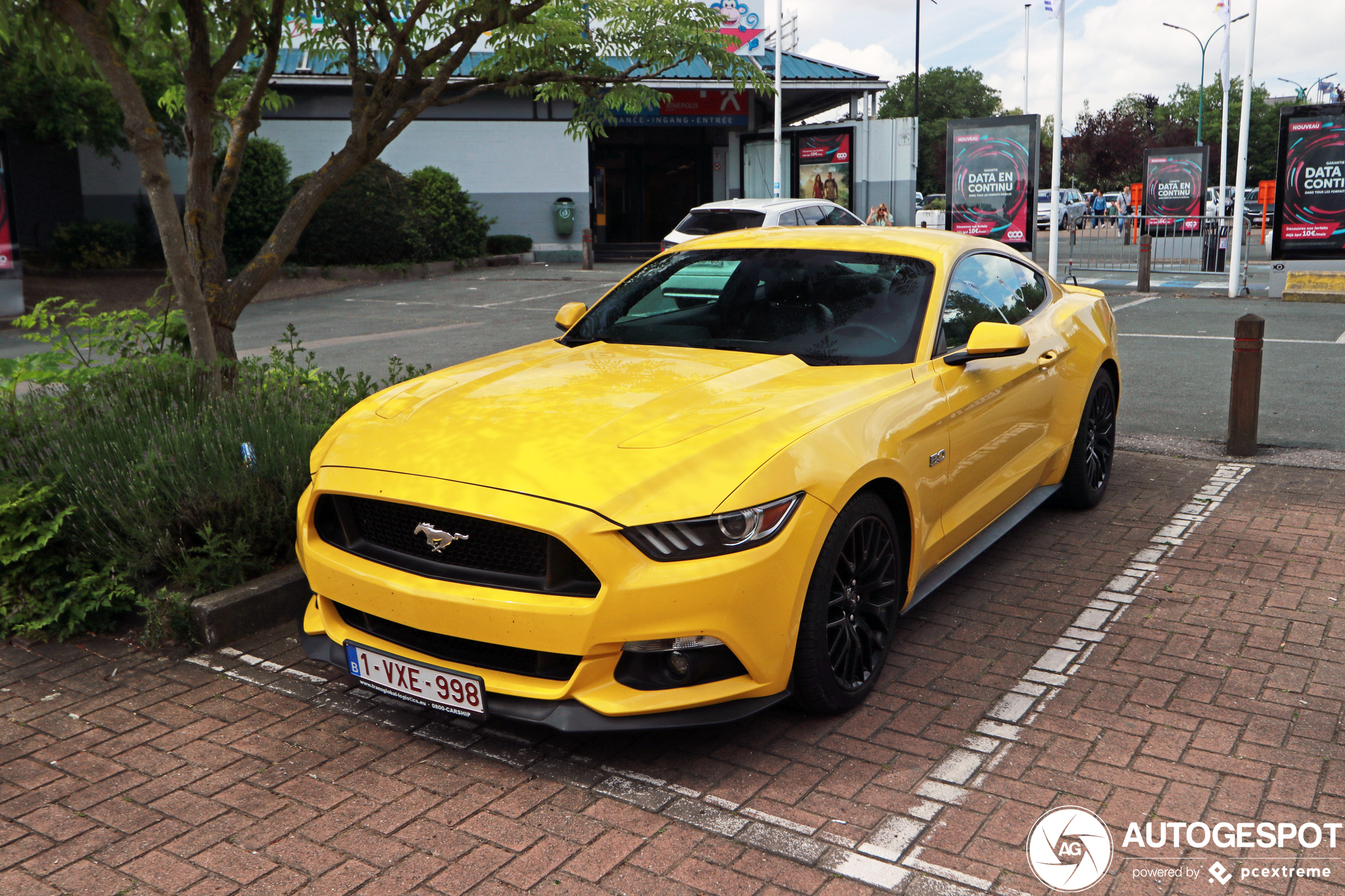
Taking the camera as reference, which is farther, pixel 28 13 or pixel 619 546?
pixel 28 13

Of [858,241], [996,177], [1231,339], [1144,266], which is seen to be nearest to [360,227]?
[996,177]

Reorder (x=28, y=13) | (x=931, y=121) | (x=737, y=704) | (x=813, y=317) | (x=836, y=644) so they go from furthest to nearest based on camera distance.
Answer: (x=931, y=121)
(x=28, y=13)
(x=813, y=317)
(x=836, y=644)
(x=737, y=704)

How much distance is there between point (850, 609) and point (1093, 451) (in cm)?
316

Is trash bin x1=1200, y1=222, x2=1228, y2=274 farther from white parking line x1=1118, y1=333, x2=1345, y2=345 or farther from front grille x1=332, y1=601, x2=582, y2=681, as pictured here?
front grille x1=332, y1=601, x2=582, y2=681

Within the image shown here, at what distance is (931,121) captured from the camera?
317 feet

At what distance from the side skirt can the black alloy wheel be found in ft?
0.81

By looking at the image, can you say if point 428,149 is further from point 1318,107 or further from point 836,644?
point 836,644

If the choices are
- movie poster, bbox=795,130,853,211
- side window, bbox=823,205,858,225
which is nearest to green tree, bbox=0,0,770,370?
side window, bbox=823,205,858,225

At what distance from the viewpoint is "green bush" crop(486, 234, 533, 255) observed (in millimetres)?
28016

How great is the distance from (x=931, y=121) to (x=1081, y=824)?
330 feet

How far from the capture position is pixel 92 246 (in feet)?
74.1

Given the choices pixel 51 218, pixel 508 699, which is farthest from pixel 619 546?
pixel 51 218

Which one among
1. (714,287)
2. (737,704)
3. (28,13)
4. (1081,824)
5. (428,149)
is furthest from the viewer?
(428,149)

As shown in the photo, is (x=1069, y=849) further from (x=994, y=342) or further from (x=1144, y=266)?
(x=1144, y=266)
